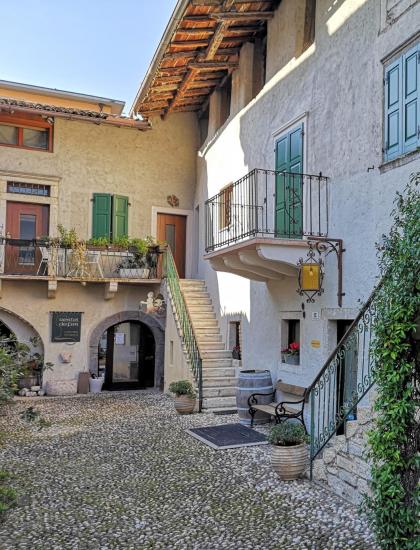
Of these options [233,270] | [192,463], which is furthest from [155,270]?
[192,463]

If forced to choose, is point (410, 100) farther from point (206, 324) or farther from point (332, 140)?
point (206, 324)

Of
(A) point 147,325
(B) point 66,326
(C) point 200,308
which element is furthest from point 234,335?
(B) point 66,326

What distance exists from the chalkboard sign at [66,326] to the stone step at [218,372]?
424 cm

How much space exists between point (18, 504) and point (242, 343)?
624cm

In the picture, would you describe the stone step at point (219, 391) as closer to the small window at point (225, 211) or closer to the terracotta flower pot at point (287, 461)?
the small window at point (225, 211)

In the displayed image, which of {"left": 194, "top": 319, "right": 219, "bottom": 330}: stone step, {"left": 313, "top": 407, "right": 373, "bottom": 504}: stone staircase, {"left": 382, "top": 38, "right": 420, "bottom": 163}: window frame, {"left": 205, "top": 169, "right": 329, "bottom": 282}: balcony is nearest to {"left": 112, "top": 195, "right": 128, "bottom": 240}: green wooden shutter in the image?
{"left": 194, "top": 319, "right": 219, "bottom": 330}: stone step

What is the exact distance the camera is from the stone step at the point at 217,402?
32.2 ft

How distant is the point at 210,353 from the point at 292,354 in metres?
2.99

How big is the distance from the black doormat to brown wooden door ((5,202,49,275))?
6.72 metres

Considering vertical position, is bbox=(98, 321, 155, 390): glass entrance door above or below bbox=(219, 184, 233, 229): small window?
below

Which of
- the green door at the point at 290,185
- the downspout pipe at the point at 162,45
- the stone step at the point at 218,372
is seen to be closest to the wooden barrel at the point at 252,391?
the stone step at the point at 218,372

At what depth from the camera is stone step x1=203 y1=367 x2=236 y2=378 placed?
10.4 meters

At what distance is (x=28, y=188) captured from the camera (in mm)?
13086

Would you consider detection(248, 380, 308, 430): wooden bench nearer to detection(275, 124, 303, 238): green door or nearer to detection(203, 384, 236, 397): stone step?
detection(203, 384, 236, 397): stone step
